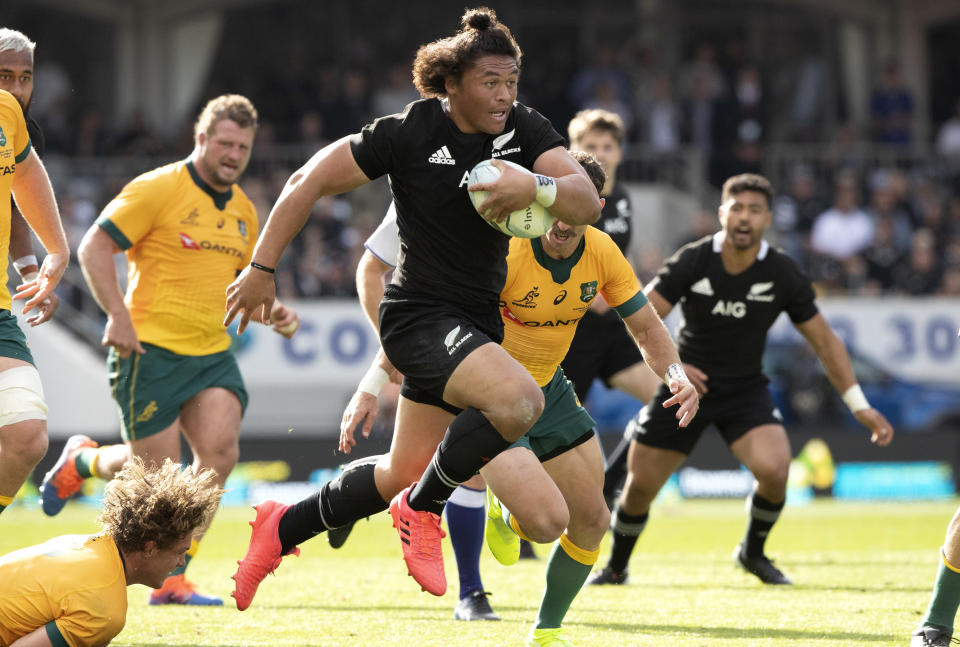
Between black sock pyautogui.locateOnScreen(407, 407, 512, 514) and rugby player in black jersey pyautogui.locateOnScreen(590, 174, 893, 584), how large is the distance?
3006 mm

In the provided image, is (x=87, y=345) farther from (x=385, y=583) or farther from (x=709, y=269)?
(x=709, y=269)

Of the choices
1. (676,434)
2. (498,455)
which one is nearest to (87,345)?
(676,434)

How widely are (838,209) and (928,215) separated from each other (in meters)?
1.59

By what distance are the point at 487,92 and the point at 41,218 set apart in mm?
2335

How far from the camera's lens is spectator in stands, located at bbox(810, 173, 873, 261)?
1845 centimetres

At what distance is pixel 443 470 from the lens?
500cm

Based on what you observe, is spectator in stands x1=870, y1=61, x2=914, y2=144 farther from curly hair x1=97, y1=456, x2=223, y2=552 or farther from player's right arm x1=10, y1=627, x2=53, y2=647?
player's right arm x1=10, y1=627, x2=53, y2=647

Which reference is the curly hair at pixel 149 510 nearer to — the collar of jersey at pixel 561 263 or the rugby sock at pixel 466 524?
the collar of jersey at pixel 561 263

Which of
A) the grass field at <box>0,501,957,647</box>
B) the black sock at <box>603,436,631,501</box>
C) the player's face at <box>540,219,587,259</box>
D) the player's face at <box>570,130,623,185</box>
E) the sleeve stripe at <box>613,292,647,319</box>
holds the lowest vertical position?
the grass field at <box>0,501,957,647</box>

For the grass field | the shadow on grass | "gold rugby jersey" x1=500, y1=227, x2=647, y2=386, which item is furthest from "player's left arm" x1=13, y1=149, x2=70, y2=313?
the shadow on grass

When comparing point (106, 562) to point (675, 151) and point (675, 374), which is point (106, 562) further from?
point (675, 151)

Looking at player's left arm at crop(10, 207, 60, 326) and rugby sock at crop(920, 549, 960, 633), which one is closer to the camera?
rugby sock at crop(920, 549, 960, 633)

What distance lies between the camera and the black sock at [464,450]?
490 centimetres

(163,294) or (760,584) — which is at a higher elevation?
(163,294)
